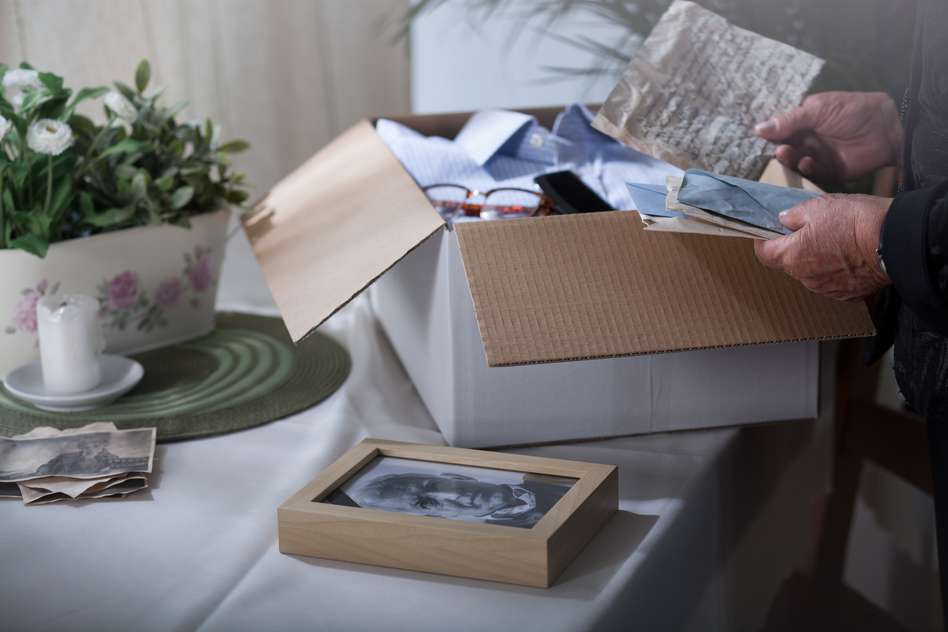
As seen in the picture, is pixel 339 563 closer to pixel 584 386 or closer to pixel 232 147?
pixel 584 386

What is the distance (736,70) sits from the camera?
3.58ft

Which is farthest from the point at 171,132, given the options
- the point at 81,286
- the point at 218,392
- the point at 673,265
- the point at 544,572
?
the point at 544,572

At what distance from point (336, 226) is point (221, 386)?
0.74ft

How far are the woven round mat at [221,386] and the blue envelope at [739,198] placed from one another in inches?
18.9

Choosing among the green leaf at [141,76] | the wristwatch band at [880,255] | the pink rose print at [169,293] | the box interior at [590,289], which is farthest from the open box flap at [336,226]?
the wristwatch band at [880,255]

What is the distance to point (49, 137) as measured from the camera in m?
1.02

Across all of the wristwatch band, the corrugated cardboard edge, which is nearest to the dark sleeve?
the wristwatch band

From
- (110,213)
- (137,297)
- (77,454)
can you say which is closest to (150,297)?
(137,297)

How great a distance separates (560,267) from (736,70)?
1.29 feet

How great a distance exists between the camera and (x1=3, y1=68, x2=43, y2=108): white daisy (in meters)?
1.05

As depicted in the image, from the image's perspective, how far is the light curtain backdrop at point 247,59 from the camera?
157cm

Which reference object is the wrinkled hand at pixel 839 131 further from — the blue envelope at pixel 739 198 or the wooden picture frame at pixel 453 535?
the wooden picture frame at pixel 453 535

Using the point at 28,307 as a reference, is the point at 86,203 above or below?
above

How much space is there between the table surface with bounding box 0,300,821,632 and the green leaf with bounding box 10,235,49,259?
274 millimetres
